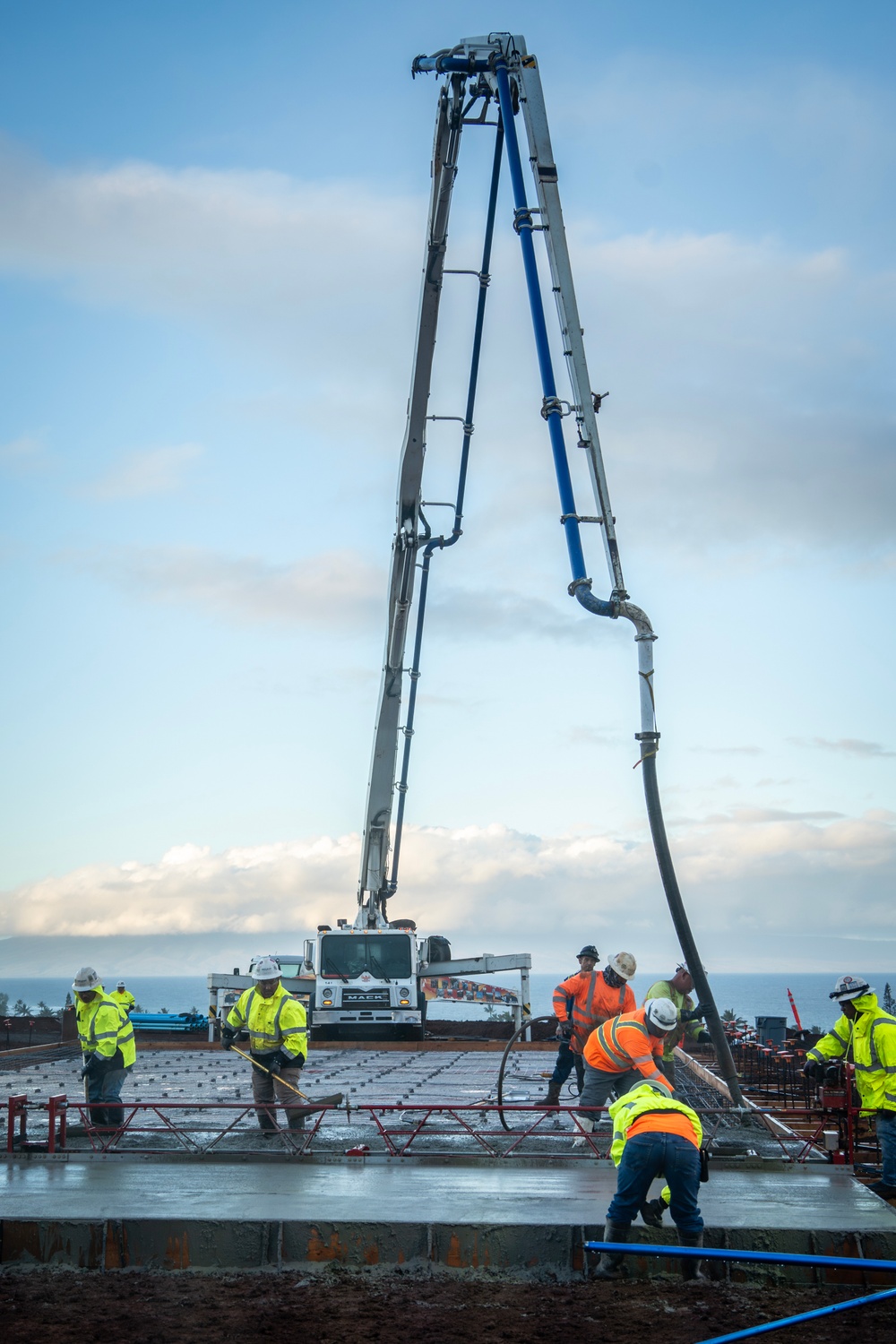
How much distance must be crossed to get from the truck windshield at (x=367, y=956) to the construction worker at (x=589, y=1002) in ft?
36.5

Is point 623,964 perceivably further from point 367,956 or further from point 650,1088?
point 367,956

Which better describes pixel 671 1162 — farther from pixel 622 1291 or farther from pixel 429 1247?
pixel 429 1247

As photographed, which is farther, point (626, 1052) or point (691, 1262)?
point (626, 1052)

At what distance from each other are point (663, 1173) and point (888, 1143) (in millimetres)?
2680

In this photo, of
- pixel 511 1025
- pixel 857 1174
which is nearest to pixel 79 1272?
pixel 857 1174

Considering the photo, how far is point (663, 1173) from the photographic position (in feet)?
24.2

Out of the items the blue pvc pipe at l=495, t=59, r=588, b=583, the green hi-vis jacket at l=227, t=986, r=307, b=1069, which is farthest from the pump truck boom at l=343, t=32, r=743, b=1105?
the green hi-vis jacket at l=227, t=986, r=307, b=1069

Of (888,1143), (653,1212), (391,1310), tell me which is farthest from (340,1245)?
(888,1143)

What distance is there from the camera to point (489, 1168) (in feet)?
33.4

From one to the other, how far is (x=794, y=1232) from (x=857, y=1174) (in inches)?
104

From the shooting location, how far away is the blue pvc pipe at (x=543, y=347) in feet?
35.2

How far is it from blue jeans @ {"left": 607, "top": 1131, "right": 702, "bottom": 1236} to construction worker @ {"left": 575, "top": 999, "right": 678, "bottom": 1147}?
1.59 ft

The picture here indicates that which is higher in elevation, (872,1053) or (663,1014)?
(663,1014)

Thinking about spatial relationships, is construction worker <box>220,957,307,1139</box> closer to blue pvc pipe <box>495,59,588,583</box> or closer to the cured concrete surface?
the cured concrete surface
